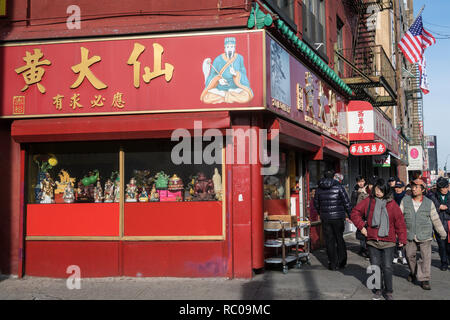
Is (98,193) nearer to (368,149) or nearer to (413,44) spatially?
(368,149)

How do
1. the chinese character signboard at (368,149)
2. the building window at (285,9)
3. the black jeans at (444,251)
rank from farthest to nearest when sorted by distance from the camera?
the chinese character signboard at (368,149) < the building window at (285,9) < the black jeans at (444,251)

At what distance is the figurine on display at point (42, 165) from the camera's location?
892cm

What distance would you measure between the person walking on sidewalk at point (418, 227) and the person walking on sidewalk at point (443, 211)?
5.11 feet

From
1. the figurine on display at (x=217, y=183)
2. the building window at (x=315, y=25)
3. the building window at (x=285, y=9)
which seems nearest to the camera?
the figurine on display at (x=217, y=183)

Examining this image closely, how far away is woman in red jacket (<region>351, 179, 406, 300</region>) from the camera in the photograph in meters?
6.80

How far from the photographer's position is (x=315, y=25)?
1282 centimetres

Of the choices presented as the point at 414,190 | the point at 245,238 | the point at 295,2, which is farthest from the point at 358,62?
the point at 245,238

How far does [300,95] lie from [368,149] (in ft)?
20.1

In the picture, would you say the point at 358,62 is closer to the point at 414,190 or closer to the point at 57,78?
the point at 414,190

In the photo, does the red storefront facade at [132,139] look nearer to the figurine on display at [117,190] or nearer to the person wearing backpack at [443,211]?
the figurine on display at [117,190]

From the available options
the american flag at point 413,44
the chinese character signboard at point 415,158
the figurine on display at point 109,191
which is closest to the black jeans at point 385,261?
the figurine on display at point 109,191

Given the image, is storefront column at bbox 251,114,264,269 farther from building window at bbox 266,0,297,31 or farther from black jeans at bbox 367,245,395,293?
building window at bbox 266,0,297,31

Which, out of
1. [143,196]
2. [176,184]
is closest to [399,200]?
[176,184]

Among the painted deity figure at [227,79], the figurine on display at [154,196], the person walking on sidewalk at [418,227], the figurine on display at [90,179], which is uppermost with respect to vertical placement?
the painted deity figure at [227,79]
